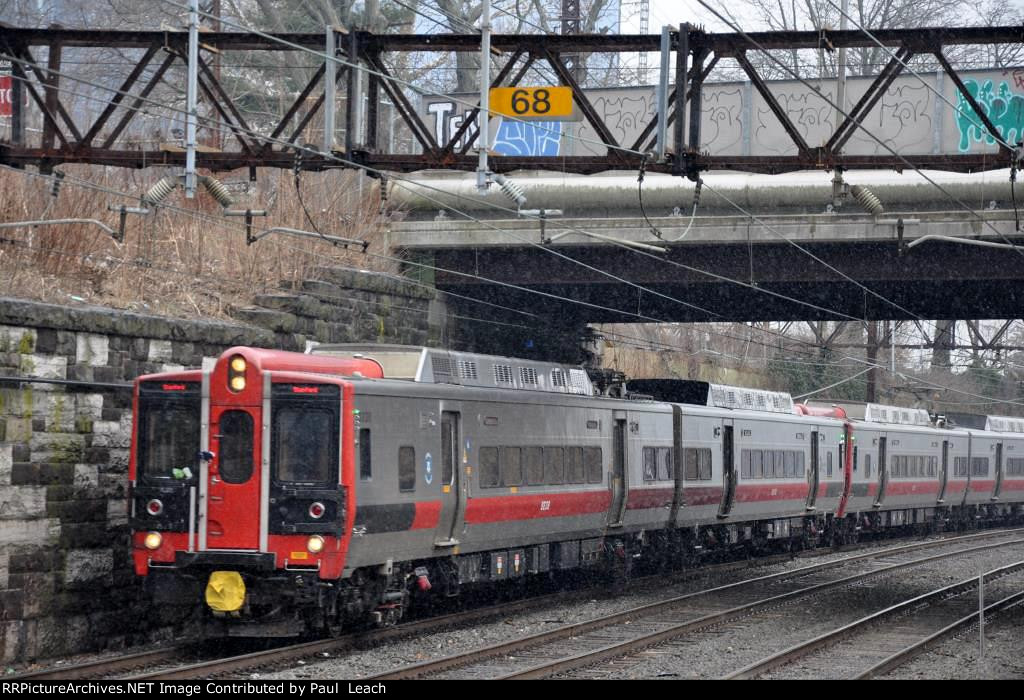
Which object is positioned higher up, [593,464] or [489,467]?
[489,467]

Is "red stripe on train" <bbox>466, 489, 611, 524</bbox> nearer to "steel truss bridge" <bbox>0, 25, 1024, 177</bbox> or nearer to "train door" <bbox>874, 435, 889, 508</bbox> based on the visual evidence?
"steel truss bridge" <bbox>0, 25, 1024, 177</bbox>

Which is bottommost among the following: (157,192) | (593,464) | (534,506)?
(534,506)

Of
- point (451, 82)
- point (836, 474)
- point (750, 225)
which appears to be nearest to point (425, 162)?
point (750, 225)

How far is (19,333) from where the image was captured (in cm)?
1390

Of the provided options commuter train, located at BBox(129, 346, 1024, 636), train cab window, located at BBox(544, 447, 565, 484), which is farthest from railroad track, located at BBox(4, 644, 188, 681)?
train cab window, located at BBox(544, 447, 565, 484)

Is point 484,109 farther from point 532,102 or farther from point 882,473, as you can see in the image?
point 882,473

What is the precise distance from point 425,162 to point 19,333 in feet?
15.0

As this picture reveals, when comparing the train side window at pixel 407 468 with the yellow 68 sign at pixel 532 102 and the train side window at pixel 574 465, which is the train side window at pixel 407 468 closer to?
the yellow 68 sign at pixel 532 102

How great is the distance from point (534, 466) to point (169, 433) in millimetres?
5356

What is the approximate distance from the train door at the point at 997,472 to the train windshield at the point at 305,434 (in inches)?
1377

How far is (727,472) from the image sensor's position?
972 inches

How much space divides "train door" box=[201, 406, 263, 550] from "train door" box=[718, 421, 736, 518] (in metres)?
12.7

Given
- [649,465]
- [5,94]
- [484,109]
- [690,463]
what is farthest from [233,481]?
[5,94]
